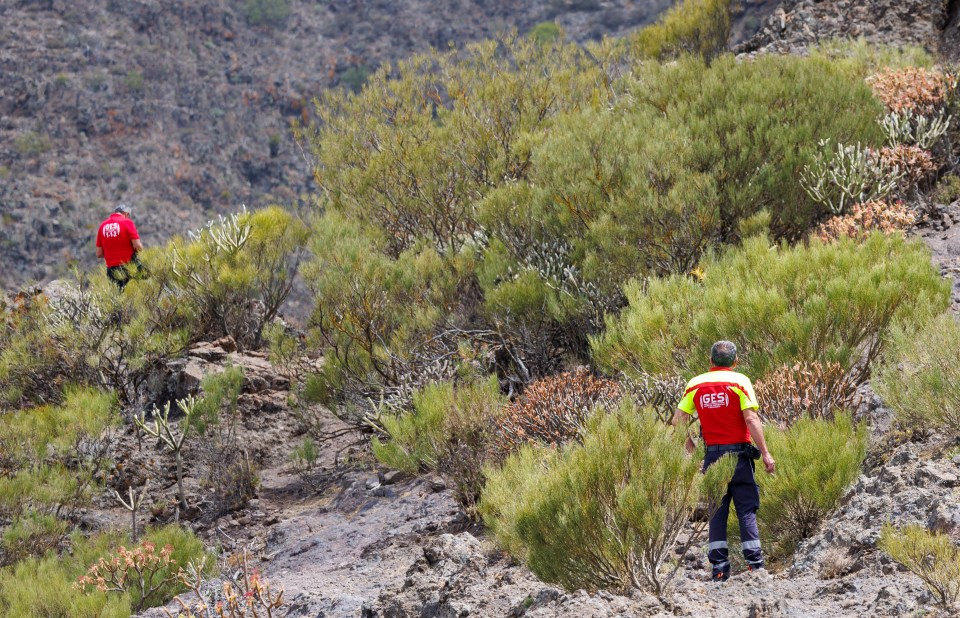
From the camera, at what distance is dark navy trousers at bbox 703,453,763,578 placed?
18.1 ft

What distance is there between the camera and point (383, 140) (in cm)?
1457

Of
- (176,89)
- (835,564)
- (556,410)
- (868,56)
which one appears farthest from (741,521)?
(176,89)

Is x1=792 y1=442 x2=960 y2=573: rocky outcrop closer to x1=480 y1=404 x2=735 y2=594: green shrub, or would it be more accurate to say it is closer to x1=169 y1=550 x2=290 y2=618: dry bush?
x1=480 y1=404 x2=735 y2=594: green shrub

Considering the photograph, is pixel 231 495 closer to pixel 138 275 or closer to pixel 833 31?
pixel 138 275

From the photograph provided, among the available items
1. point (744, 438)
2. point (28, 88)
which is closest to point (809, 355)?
point (744, 438)

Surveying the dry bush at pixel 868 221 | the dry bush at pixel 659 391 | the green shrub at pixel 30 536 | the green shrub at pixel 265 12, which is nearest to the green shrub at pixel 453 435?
the dry bush at pixel 659 391

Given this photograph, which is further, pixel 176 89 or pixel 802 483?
pixel 176 89

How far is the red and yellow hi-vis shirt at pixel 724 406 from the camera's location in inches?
223

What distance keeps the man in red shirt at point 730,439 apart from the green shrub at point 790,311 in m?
1.64

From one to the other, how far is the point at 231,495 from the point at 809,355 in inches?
256

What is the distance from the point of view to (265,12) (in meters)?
49.7

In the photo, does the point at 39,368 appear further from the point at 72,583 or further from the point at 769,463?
the point at 769,463

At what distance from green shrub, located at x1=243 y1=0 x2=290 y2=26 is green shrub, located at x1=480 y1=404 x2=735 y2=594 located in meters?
48.1

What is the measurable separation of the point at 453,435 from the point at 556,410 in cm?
120
